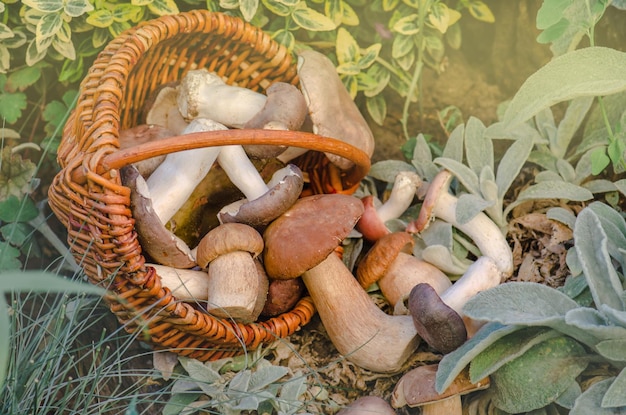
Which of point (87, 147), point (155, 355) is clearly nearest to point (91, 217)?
point (87, 147)

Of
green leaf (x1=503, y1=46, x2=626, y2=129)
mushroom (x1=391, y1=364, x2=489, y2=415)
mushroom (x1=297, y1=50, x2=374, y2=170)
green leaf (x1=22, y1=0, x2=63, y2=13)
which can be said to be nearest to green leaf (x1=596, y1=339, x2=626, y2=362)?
mushroom (x1=391, y1=364, x2=489, y2=415)

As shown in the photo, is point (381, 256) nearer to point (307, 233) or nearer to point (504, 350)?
point (307, 233)

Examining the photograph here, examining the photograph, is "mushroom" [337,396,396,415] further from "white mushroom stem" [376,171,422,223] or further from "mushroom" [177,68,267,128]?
"mushroom" [177,68,267,128]

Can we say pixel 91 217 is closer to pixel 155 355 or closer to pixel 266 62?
pixel 155 355

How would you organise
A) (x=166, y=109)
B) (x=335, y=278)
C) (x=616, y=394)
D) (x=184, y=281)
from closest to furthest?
(x=616, y=394) < (x=184, y=281) < (x=335, y=278) < (x=166, y=109)

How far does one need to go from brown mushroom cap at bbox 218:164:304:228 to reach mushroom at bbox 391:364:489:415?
0.53 meters

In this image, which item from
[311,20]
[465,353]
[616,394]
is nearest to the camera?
[616,394]

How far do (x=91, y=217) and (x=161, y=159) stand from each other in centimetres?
37

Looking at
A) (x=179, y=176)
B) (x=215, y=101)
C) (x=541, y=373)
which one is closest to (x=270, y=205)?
(x=179, y=176)

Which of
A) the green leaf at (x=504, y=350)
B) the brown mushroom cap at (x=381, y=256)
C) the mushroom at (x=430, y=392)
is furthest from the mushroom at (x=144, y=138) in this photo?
the green leaf at (x=504, y=350)

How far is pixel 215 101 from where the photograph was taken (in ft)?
6.31

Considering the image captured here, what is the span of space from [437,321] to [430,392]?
0.17 metres

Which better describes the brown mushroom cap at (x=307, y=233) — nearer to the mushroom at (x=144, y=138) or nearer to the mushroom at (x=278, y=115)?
the mushroom at (x=278, y=115)

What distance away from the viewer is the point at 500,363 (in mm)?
1523
